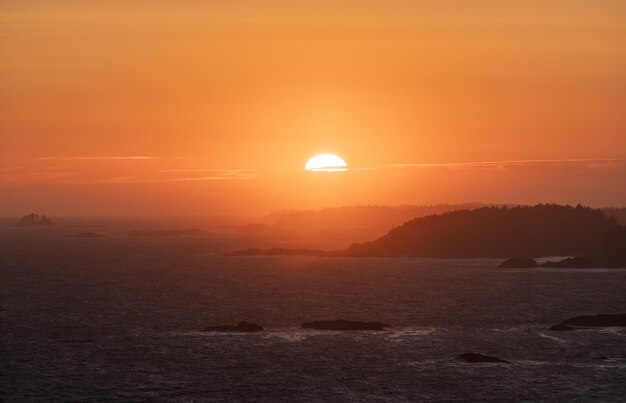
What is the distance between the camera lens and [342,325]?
102875mm

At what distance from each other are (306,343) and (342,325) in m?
11.8

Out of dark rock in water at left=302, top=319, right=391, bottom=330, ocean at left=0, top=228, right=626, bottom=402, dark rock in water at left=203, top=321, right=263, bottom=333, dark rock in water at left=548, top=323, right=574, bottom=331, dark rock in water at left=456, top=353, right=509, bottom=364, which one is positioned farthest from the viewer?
dark rock in water at left=302, top=319, right=391, bottom=330

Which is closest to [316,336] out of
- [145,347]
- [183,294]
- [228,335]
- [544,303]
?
[228,335]

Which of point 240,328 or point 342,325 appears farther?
point 342,325

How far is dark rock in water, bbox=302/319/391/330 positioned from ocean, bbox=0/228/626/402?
7.04 ft

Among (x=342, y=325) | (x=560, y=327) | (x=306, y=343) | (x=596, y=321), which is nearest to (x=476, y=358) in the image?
(x=306, y=343)

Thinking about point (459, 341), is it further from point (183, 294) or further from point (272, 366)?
point (183, 294)

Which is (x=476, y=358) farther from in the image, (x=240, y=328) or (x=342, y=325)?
(x=240, y=328)

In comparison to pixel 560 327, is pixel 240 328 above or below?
below

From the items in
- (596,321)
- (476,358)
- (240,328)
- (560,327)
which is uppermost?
(596,321)

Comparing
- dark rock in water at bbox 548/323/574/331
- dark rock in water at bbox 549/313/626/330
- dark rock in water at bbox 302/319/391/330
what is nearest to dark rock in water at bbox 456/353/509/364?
dark rock in water at bbox 548/323/574/331

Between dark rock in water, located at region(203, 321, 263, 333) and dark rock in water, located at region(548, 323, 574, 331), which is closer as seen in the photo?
dark rock in water, located at region(548, 323, 574, 331)

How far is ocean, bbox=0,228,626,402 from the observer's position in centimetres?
7025

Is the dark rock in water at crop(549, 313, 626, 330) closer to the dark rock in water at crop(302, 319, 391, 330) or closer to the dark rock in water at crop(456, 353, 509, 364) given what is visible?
the dark rock in water at crop(302, 319, 391, 330)
